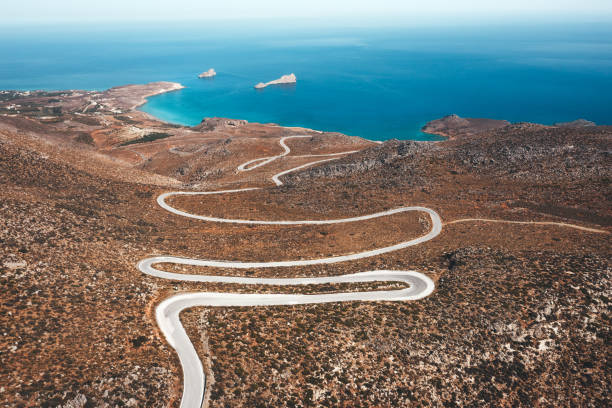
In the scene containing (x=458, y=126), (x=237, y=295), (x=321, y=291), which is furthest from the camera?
(x=458, y=126)

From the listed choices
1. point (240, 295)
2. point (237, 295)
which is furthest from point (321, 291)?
point (237, 295)

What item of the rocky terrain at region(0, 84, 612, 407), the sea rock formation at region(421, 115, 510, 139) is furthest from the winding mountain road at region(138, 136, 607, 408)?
the sea rock formation at region(421, 115, 510, 139)

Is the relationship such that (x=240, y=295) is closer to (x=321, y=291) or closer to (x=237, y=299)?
(x=237, y=299)

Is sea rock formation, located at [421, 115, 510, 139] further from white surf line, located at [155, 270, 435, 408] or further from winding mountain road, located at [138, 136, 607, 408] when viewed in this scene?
white surf line, located at [155, 270, 435, 408]

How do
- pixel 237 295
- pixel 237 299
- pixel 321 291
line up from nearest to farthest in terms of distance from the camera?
pixel 237 299 < pixel 237 295 < pixel 321 291

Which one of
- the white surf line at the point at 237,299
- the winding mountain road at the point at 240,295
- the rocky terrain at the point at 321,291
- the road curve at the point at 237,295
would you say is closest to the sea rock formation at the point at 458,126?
the rocky terrain at the point at 321,291

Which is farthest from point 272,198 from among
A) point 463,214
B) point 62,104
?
point 62,104
